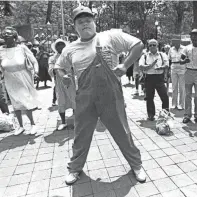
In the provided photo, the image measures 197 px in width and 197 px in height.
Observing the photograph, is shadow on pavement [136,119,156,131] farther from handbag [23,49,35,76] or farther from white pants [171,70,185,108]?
handbag [23,49,35,76]

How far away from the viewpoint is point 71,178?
2.98 meters

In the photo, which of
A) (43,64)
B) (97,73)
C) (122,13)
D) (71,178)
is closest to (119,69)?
(97,73)

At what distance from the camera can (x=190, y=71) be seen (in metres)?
4.84

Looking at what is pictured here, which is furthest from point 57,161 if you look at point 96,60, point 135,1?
point 135,1

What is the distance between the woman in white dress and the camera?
4.40m

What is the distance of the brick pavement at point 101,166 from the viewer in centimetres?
280

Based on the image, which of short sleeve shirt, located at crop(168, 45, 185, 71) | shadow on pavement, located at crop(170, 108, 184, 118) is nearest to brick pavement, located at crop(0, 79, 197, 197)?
shadow on pavement, located at crop(170, 108, 184, 118)

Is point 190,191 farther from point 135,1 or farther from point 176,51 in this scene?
point 135,1

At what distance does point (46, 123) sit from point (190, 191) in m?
3.75

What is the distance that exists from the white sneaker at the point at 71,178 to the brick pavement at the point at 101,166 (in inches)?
2.4

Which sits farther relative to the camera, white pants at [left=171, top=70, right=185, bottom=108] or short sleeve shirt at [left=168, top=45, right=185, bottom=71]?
white pants at [left=171, top=70, right=185, bottom=108]

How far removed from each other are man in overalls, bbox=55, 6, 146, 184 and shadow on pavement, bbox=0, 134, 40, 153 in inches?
77.3

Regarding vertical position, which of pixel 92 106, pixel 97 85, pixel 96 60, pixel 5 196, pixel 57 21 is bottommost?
pixel 5 196

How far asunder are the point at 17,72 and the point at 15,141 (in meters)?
1.36
